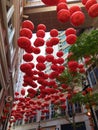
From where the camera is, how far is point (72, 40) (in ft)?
23.1

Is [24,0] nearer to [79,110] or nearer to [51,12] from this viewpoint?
[51,12]

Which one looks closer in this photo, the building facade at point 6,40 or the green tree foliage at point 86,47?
the green tree foliage at point 86,47

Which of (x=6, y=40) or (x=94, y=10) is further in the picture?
(x=6, y=40)

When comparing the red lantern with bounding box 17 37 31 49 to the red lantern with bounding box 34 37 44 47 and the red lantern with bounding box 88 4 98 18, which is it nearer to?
the red lantern with bounding box 34 37 44 47

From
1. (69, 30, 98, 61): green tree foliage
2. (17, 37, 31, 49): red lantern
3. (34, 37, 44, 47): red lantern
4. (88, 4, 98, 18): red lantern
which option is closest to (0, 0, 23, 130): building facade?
(34, 37, 44, 47): red lantern

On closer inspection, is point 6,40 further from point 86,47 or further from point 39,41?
point 86,47

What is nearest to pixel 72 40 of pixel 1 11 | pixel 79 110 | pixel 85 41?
pixel 85 41

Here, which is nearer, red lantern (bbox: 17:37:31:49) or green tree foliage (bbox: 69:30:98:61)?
green tree foliage (bbox: 69:30:98:61)

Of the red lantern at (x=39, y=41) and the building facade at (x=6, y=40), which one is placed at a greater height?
the building facade at (x=6, y=40)

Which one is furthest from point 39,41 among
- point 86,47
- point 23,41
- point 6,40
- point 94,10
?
point 6,40

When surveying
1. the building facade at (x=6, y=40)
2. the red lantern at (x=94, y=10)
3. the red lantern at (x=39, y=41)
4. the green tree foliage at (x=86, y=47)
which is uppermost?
the building facade at (x=6, y=40)

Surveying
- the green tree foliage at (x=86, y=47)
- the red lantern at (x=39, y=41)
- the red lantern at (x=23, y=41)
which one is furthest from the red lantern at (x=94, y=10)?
→ the red lantern at (x=39, y=41)

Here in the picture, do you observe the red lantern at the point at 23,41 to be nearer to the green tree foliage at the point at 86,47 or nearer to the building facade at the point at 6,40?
the green tree foliage at the point at 86,47

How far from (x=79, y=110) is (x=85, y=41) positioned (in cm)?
1628
